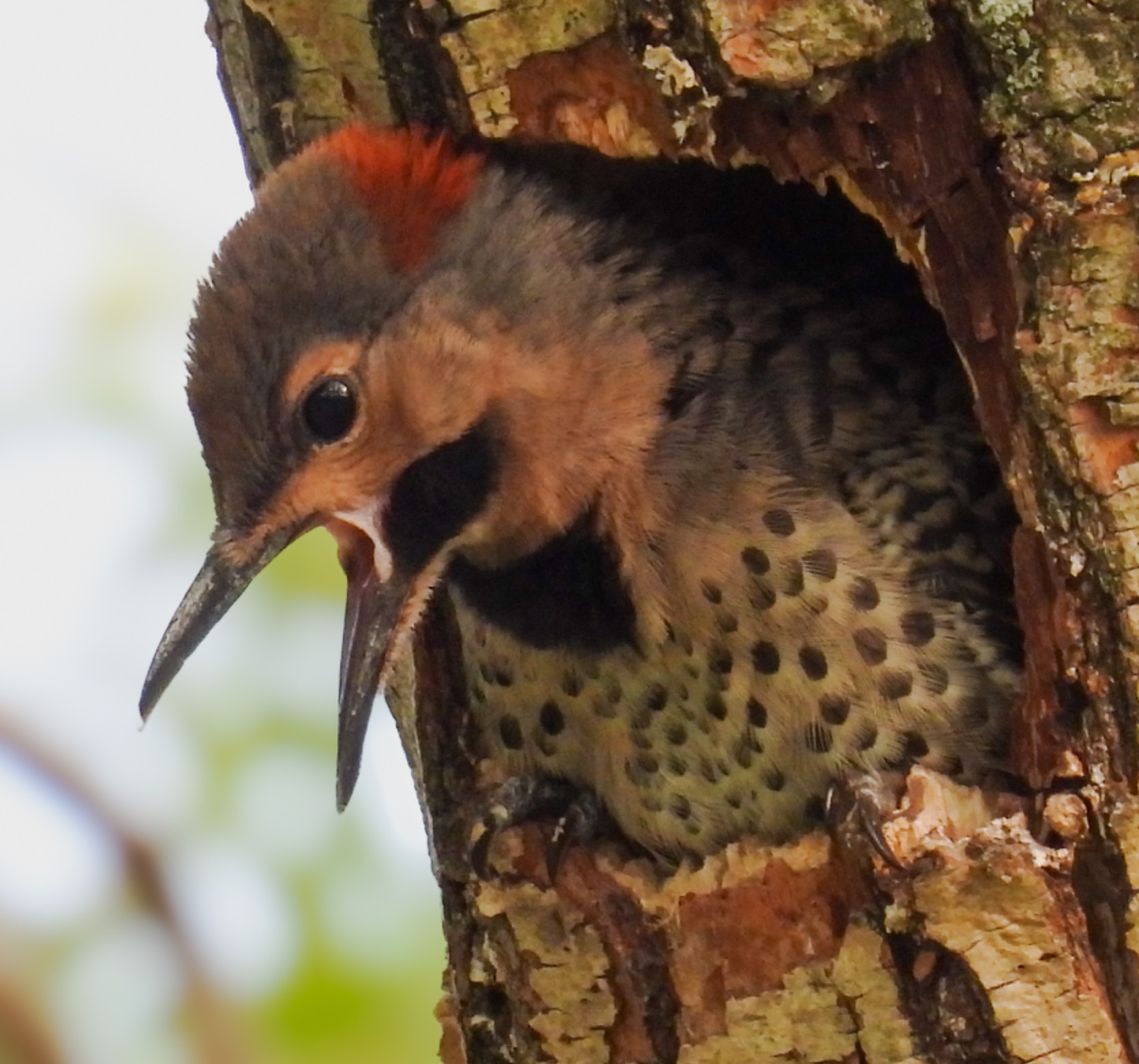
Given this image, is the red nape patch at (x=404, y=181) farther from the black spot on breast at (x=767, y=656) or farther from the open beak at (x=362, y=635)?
the black spot on breast at (x=767, y=656)

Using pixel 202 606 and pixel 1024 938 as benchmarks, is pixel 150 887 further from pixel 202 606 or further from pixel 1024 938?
pixel 1024 938

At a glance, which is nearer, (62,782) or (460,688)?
(460,688)

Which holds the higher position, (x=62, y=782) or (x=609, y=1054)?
(x=62, y=782)

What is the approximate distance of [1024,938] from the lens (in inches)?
69.2

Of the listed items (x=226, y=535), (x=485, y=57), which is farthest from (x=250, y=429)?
(x=485, y=57)

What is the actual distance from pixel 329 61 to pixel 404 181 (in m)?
0.23

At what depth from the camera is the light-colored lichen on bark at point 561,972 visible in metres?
2.09

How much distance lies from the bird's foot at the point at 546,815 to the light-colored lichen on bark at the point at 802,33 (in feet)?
3.34

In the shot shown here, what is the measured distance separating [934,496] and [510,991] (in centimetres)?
85

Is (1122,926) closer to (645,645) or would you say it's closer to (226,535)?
(645,645)

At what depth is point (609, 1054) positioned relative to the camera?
209cm

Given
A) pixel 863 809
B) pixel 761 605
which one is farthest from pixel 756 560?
pixel 863 809

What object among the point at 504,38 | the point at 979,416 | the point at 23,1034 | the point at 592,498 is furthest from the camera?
the point at 23,1034

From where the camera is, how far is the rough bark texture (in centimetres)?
171
